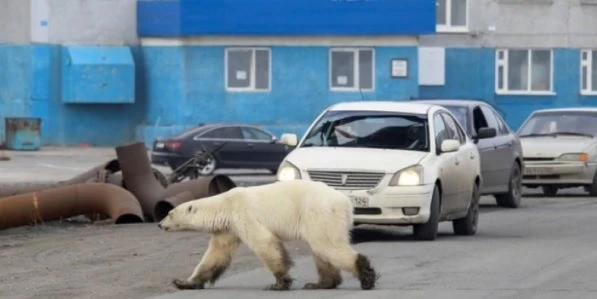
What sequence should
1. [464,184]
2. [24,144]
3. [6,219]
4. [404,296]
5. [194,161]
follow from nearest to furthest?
[404,296], [464,184], [6,219], [194,161], [24,144]

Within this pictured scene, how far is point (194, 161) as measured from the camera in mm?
24016

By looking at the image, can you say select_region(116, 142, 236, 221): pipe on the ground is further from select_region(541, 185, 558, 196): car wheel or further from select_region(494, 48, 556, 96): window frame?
select_region(494, 48, 556, 96): window frame

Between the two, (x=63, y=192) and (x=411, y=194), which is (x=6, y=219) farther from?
(x=411, y=194)

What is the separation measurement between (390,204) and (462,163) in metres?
2.13

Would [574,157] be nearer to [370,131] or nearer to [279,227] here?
[370,131]

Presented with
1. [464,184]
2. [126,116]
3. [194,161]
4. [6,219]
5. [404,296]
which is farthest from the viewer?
[126,116]

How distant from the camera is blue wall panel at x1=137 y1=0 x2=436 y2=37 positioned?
143 feet

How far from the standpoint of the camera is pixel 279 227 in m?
12.4

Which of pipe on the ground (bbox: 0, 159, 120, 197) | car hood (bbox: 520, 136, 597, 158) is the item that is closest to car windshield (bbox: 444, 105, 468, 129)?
car hood (bbox: 520, 136, 597, 158)

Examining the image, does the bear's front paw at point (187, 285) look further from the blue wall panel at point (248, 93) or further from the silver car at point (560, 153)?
the blue wall panel at point (248, 93)

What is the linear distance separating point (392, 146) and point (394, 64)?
27.4 metres

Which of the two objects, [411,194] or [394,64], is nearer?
[411,194]

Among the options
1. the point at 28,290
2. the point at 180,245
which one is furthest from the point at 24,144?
the point at 28,290

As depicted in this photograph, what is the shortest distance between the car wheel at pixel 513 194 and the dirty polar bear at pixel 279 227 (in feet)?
37.6
